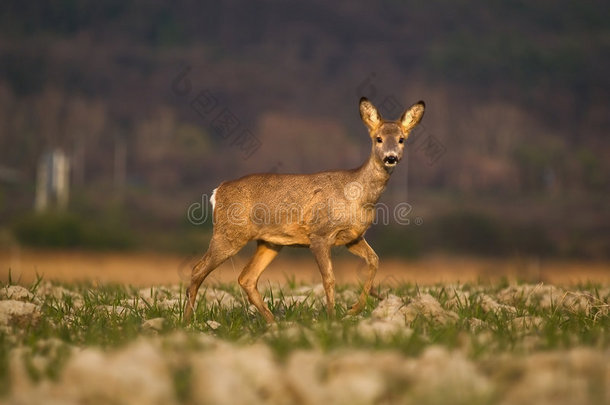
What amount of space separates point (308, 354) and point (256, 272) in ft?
12.9

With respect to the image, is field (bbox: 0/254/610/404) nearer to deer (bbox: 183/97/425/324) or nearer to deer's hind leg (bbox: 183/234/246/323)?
deer's hind leg (bbox: 183/234/246/323)

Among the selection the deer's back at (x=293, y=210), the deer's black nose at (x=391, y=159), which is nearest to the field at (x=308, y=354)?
the deer's back at (x=293, y=210)

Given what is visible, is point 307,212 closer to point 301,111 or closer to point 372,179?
point 372,179

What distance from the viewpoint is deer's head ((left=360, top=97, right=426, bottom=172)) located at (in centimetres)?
882

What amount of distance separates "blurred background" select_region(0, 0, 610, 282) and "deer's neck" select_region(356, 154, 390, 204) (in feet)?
93.2

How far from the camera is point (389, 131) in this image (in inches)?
364

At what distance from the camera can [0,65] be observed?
92938 mm

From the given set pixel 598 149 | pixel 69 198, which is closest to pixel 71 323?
pixel 69 198

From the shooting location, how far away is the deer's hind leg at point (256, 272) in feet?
29.8

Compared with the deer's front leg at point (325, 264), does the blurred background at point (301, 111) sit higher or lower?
higher

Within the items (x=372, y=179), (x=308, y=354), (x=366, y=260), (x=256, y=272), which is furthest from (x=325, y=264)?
(x=308, y=354)

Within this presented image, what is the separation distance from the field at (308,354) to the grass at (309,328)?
20 millimetres

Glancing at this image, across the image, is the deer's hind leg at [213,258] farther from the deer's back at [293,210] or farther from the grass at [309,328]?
the grass at [309,328]

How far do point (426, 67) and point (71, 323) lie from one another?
95.5 m
